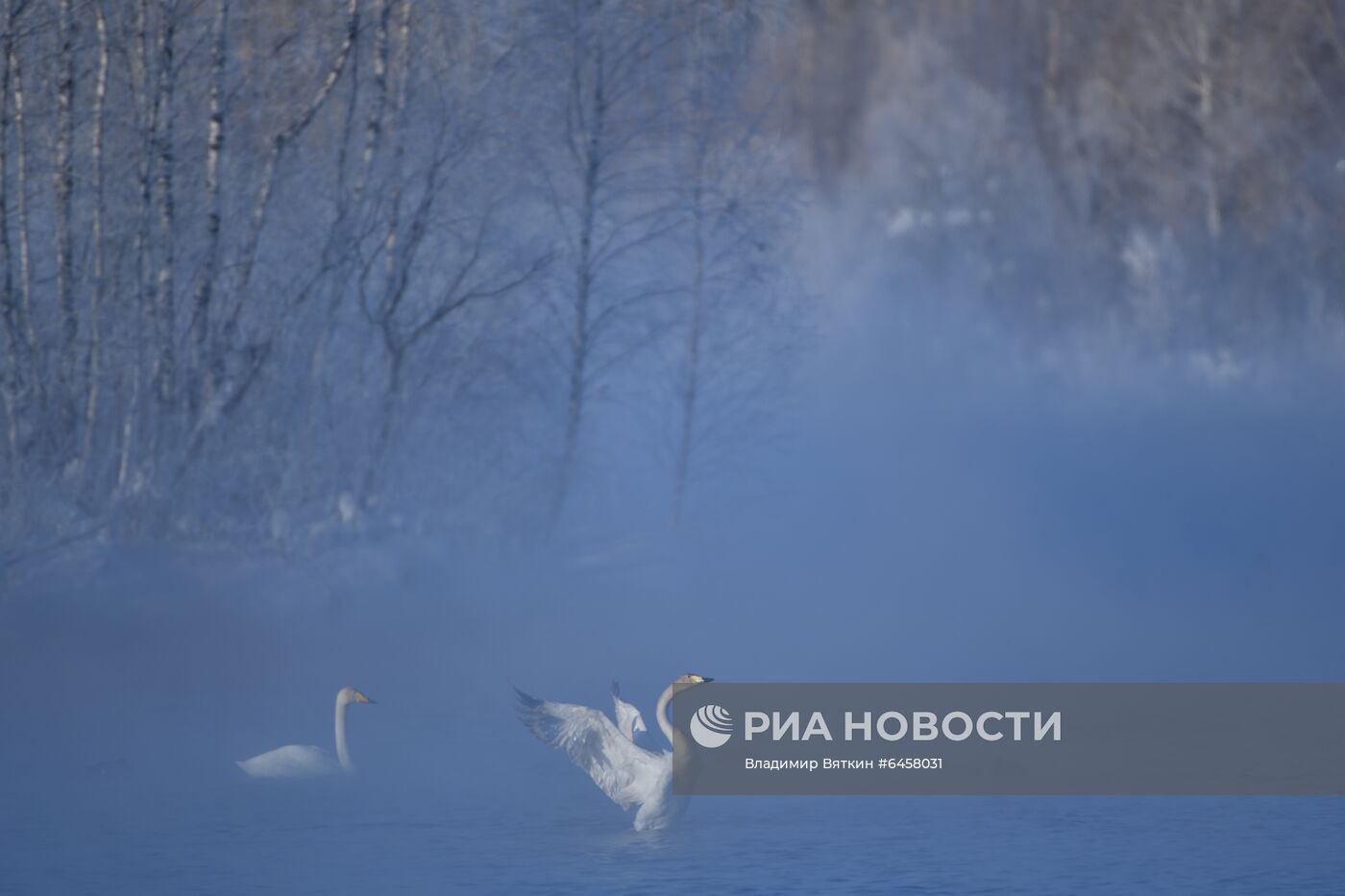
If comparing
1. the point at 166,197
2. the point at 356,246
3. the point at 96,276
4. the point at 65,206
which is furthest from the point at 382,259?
the point at 65,206

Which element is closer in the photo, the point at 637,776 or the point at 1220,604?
the point at 637,776

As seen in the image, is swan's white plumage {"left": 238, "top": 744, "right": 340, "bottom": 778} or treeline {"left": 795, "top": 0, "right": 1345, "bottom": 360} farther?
treeline {"left": 795, "top": 0, "right": 1345, "bottom": 360}

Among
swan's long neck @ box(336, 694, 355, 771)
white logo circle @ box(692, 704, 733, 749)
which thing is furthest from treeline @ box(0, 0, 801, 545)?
white logo circle @ box(692, 704, 733, 749)

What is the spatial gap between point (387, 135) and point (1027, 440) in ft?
33.5

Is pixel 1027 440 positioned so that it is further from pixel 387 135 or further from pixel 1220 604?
pixel 387 135

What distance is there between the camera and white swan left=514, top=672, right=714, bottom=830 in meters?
6.38

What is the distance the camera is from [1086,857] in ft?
20.4

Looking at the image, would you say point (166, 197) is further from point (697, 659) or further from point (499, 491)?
point (697, 659)

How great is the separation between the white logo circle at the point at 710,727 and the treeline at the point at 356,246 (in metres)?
5.41

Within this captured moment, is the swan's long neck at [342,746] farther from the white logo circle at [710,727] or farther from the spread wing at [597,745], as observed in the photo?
the white logo circle at [710,727]

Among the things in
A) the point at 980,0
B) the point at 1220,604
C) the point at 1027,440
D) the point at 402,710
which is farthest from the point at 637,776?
the point at 980,0

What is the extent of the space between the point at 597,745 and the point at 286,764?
169 centimetres

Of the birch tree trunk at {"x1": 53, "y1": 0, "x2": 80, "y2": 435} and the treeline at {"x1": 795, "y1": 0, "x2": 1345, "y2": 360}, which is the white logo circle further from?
the treeline at {"x1": 795, "y1": 0, "x2": 1345, "y2": 360}

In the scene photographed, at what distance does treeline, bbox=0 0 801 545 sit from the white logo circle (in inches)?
213
